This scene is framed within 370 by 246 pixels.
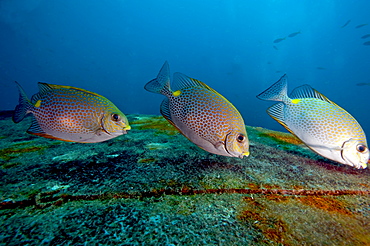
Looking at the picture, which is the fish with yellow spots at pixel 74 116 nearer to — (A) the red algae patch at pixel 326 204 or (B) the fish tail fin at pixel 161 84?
(B) the fish tail fin at pixel 161 84

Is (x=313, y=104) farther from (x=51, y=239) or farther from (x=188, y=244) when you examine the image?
(x=51, y=239)

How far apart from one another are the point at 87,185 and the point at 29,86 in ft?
388

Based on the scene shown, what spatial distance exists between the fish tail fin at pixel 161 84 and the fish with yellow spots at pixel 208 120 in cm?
6

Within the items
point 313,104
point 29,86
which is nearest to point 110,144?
point 313,104

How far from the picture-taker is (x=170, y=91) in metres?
1.73

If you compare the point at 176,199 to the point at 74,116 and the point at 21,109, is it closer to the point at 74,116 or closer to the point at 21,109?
the point at 74,116

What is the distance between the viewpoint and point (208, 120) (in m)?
1.52

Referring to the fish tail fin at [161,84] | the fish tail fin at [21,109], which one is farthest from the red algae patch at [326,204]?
the fish tail fin at [21,109]

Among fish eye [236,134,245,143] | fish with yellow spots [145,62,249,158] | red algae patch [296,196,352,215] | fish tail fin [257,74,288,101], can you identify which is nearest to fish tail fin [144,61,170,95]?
fish with yellow spots [145,62,249,158]

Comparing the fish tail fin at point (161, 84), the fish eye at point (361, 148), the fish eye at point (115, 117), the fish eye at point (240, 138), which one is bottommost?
the fish eye at point (361, 148)

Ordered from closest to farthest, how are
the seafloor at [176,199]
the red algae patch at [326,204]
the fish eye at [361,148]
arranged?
the seafloor at [176,199] < the red algae patch at [326,204] < the fish eye at [361,148]

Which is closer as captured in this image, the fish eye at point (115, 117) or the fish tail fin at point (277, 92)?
the fish eye at point (115, 117)

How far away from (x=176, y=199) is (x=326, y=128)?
148 cm

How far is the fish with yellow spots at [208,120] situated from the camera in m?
1.48
